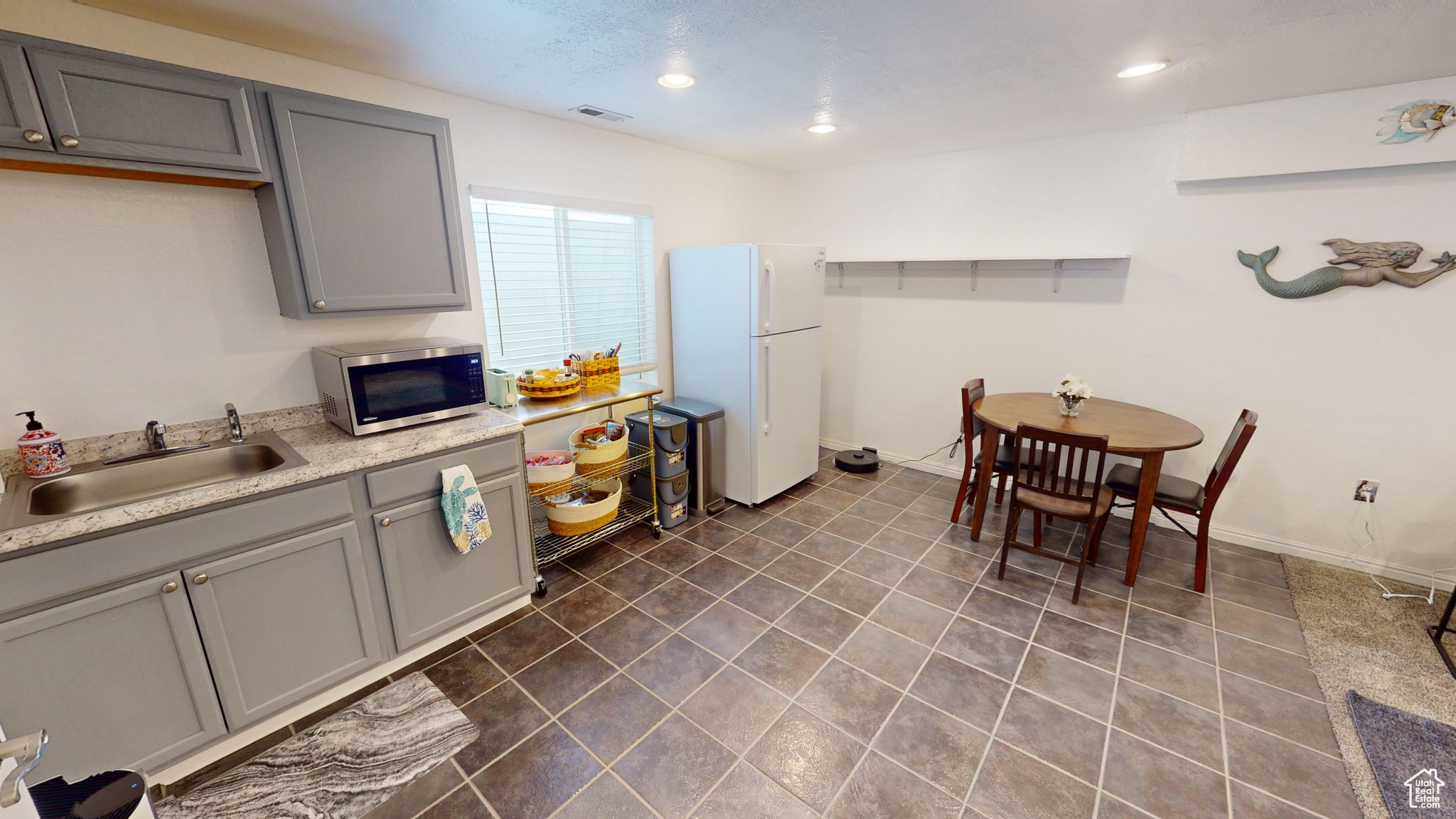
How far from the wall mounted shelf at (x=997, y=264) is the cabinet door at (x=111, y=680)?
4.18 metres

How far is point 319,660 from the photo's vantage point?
6.28 ft

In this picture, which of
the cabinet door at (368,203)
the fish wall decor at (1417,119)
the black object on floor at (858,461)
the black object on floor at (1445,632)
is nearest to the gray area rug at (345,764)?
the cabinet door at (368,203)

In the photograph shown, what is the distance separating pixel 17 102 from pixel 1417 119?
5.08 m

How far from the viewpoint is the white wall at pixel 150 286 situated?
1709 mm

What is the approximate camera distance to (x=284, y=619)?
5.95 feet

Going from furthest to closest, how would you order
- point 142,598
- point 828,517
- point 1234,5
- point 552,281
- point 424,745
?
point 828,517 < point 552,281 < point 424,745 < point 1234,5 < point 142,598

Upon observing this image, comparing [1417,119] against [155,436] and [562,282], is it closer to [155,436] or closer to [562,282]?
[562,282]

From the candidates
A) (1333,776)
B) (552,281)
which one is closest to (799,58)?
(552,281)

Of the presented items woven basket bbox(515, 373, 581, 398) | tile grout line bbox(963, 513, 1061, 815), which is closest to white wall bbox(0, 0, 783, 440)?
woven basket bbox(515, 373, 581, 398)

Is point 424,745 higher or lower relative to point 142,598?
lower

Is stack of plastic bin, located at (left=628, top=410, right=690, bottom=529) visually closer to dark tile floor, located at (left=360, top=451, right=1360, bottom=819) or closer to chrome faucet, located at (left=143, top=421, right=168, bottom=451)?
dark tile floor, located at (left=360, top=451, right=1360, bottom=819)

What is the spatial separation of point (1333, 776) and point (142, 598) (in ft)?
12.1

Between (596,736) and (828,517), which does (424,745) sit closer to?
(596,736)

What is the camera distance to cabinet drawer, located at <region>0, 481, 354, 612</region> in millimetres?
1378
